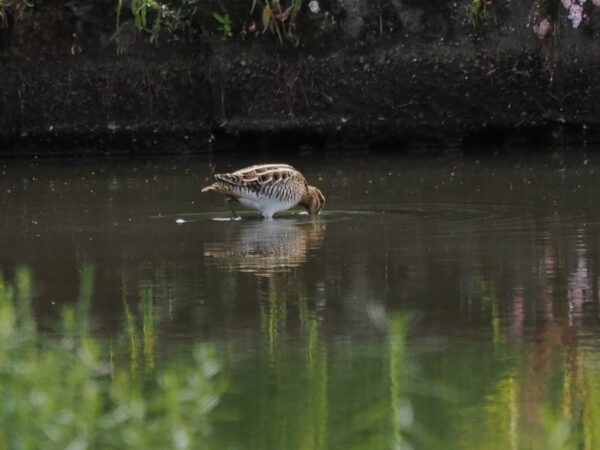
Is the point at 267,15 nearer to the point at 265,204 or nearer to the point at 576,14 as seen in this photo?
the point at 576,14

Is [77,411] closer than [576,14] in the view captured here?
Yes

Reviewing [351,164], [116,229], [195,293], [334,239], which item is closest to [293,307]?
[195,293]

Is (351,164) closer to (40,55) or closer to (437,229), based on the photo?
(40,55)

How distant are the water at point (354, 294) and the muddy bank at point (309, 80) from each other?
1.39m

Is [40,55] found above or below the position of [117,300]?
above

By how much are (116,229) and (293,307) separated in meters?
2.75

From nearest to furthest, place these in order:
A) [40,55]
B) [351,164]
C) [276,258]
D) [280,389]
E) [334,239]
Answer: [280,389], [276,258], [334,239], [351,164], [40,55]

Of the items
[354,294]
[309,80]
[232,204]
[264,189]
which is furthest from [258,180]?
[309,80]

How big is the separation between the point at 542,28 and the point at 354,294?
6765mm

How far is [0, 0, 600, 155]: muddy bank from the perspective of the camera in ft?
45.2

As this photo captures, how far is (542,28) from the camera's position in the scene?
44.9 ft

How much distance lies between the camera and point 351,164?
13.1 metres

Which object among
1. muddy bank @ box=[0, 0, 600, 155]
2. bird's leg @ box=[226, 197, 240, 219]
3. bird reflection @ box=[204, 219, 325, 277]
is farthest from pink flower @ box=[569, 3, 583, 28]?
bird reflection @ box=[204, 219, 325, 277]

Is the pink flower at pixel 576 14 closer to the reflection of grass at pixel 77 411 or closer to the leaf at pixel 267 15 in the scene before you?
the leaf at pixel 267 15
